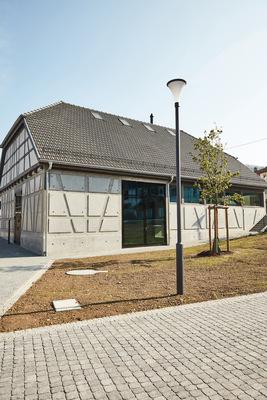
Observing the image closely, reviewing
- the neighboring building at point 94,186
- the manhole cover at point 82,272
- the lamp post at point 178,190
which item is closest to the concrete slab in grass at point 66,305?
the lamp post at point 178,190

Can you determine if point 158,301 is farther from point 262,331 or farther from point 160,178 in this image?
point 160,178

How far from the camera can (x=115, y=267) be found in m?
9.35

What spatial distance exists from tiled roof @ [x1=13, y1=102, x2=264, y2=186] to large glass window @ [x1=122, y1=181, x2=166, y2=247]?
1050 millimetres

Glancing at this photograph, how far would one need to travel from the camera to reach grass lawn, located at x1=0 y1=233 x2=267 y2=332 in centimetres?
482

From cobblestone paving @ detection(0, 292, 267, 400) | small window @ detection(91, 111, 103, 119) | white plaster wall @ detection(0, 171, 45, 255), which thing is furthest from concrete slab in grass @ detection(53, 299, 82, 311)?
small window @ detection(91, 111, 103, 119)

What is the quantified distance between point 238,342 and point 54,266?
7.50 metres

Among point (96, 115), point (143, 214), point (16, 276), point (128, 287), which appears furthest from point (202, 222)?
point (16, 276)

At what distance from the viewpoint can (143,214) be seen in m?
15.1

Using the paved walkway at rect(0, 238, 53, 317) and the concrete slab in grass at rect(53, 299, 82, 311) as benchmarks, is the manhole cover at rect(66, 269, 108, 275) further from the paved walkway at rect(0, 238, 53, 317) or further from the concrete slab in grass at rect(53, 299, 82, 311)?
the concrete slab in grass at rect(53, 299, 82, 311)

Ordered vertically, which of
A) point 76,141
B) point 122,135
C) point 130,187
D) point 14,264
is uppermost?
point 122,135

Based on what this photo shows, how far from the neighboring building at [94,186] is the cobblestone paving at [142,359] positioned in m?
8.89

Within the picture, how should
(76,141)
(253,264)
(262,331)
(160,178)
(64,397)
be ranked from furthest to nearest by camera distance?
1. (160,178)
2. (76,141)
3. (253,264)
4. (262,331)
5. (64,397)

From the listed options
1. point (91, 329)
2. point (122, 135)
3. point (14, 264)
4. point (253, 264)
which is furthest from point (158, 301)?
point (122, 135)

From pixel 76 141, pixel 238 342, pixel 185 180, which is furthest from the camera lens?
pixel 185 180
